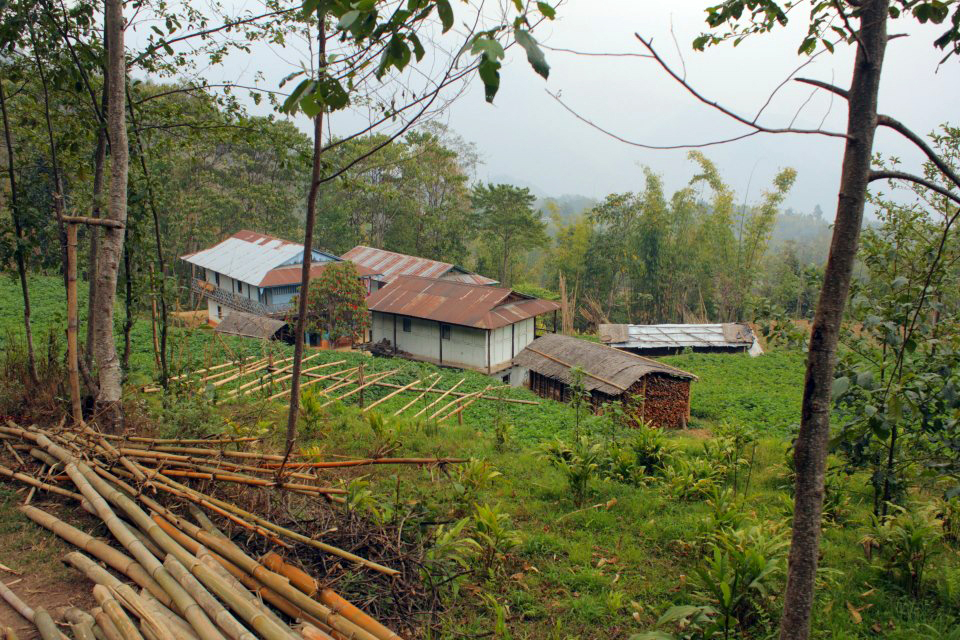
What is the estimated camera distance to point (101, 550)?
368 centimetres

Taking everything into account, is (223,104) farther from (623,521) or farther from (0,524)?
(623,521)

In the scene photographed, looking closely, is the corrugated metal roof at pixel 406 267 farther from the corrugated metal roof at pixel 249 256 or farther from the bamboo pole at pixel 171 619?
the bamboo pole at pixel 171 619

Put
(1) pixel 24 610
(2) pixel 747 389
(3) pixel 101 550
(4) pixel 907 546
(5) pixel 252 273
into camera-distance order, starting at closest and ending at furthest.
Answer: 1. (1) pixel 24 610
2. (3) pixel 101 550
3. (4) pixel 907 546
4. (2) pixel 747 389
5. (5) pixel 252 273

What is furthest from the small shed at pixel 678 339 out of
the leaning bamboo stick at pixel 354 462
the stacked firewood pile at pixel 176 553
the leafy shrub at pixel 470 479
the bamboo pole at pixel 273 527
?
the bamboo pole at pixel 273 527

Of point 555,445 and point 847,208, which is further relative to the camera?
point 555,445

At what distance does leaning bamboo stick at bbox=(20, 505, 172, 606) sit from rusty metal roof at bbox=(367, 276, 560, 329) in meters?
15.7

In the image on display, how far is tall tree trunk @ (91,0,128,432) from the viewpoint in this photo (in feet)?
16.5

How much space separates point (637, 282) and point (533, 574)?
31611 mm

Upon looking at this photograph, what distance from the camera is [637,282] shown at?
114 feet

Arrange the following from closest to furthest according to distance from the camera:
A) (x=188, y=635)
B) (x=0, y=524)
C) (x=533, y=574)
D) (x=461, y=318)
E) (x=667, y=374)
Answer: (x=188, y=635)
(x=0, y=524)
(x=533, y=574)
(x=667, y=374)
(x=461, y=318)

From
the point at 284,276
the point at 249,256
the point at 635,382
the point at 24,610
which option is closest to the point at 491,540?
the point at 24,610

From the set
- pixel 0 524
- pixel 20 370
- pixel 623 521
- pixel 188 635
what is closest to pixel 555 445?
pixel 623 521

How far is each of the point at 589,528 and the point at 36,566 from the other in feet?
13.7

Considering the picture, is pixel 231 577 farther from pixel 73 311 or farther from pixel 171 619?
pixel 73 311
